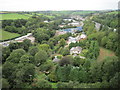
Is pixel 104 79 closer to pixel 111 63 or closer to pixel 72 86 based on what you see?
pixel 111 63

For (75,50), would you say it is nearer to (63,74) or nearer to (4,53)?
(63,74)

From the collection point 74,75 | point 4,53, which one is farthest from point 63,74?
point 4,53

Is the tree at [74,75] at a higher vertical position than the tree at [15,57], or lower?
lower

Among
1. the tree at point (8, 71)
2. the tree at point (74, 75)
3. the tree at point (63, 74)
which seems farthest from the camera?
the tree at point (63, 74)

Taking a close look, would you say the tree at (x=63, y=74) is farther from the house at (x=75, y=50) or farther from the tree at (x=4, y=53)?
the tree at (x=4, y=53)

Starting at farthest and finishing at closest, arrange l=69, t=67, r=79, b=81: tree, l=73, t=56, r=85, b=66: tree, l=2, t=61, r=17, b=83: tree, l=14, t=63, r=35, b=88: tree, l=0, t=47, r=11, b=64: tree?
l=0, t=47, r=11, b=64: tree < l=73, t=56, r=85, b=66: tree < l=69, t=67, r=79, b=81: tree < l=2, t=61, r=17, b=83: tree < l=14, t=63, r=35, b=88: tree

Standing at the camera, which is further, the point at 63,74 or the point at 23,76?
the point at 63,74

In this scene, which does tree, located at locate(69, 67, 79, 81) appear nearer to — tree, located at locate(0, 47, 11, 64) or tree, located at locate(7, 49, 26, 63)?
tree, located at locate(7, 49, 26, 63)

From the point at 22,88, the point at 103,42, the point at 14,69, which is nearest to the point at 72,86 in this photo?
the point at 22,88

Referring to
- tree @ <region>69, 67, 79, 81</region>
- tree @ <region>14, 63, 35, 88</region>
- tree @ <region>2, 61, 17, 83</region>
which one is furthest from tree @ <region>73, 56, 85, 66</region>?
tree @ <region>2, 61, 17, 83</region>

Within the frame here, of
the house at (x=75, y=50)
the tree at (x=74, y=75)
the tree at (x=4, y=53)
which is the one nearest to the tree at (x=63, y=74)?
the tree at (x=74, y=75)

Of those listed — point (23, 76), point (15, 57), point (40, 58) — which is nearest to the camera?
point (23, 76)
